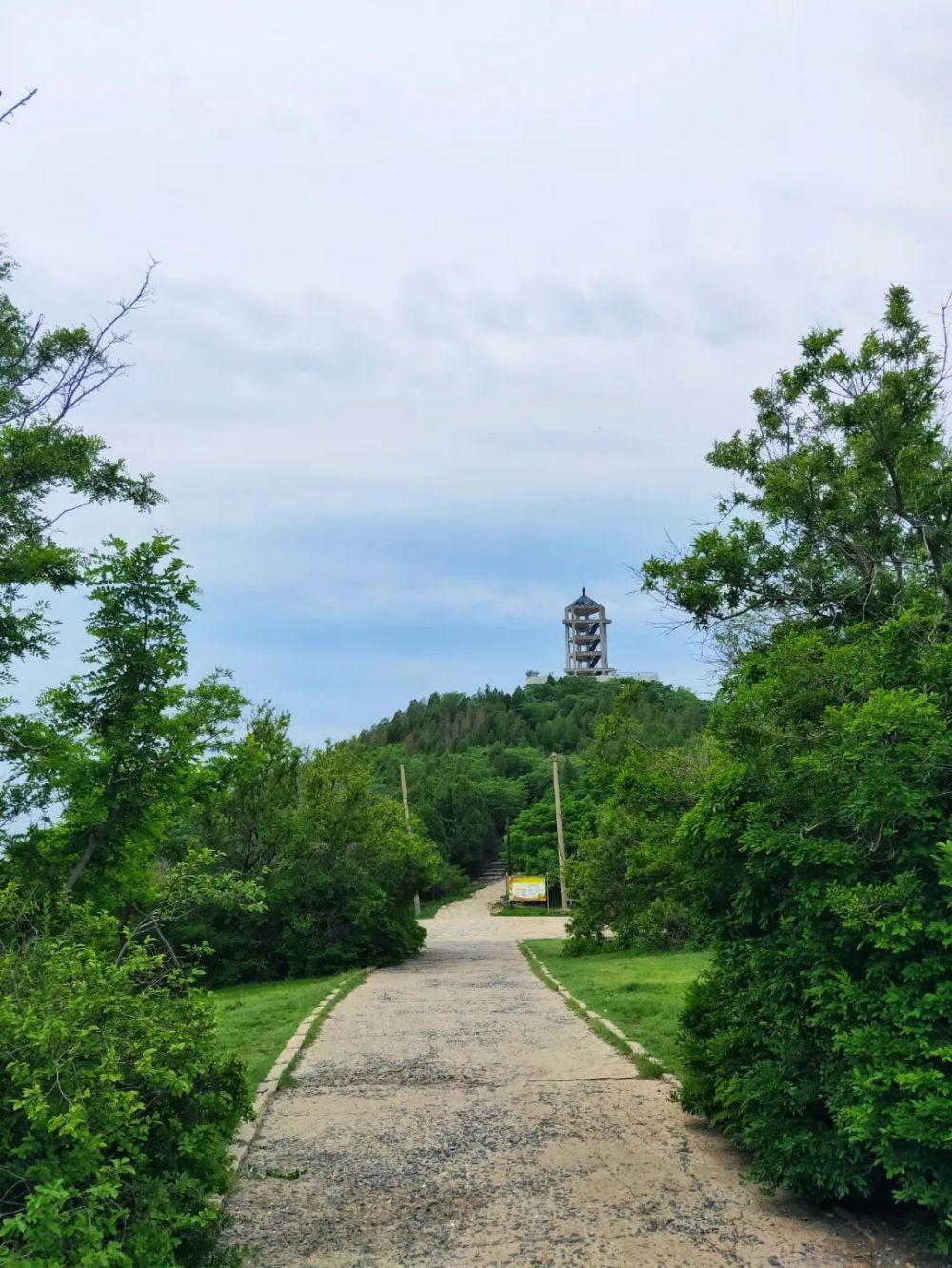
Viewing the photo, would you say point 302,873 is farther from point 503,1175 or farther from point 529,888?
point 529,888

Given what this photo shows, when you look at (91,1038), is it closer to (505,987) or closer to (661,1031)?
(661,1031)

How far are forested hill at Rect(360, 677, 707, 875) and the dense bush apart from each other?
25.0ft

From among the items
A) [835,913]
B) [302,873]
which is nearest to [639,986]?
[302,873]

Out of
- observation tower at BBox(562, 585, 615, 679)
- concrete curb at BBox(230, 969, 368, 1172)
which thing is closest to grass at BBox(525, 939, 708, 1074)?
concrete curb at BBox(230, 969, 368, 1172)

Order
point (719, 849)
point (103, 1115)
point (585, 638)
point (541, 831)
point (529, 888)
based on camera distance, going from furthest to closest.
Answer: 1. point (585, 638)
2. point (541, 831)
3. point (529, 888)
4. point (719, 849)
5. point (103, 1115)

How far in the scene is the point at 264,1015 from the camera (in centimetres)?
1330

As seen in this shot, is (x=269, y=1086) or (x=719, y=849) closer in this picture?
(x=719, y=849)

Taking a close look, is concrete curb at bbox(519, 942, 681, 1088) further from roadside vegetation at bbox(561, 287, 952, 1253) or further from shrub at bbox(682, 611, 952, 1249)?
shrub at bbox(682, 611, 952, 1249)

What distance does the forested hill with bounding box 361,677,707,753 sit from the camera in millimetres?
102250

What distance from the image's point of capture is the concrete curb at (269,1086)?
6219mm

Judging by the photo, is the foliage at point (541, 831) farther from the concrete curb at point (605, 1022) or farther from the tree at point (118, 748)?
the tree at point (118, 748)

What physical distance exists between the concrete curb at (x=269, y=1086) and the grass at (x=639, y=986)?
326cm

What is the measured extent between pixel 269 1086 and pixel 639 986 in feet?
25.8

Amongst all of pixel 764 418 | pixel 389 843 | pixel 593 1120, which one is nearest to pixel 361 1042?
pixel 593 1120
